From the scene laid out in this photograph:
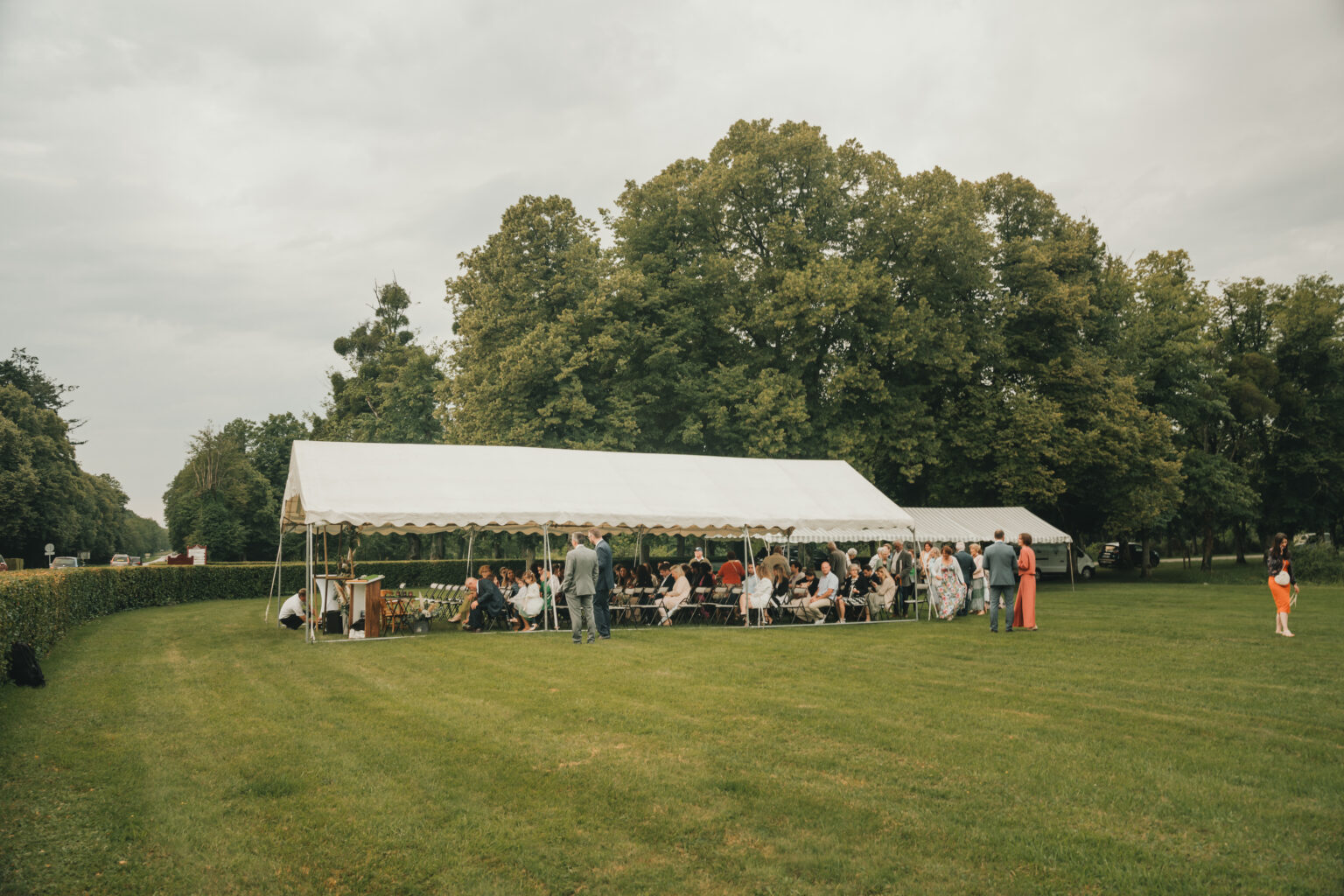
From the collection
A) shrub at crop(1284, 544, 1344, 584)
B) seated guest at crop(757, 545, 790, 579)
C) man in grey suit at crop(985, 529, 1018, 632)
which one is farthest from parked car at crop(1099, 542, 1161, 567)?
man in grey suit at crop(985, 529, 1018, 632)

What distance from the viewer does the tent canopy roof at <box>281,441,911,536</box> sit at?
1462 cm

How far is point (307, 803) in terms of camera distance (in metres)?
5.22

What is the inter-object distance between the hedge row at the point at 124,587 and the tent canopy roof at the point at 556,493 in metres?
3.64

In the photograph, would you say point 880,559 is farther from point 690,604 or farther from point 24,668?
point 24,668

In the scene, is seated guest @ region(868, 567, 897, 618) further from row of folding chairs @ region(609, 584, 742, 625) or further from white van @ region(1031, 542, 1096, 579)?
white van @ region(1031, 542, 1096, 579)

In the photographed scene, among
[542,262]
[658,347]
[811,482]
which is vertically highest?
[542,262]

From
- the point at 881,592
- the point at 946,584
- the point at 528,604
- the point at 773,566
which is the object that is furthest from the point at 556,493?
the point at 946,584

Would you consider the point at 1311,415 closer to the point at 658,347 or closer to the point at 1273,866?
the point at 658,347

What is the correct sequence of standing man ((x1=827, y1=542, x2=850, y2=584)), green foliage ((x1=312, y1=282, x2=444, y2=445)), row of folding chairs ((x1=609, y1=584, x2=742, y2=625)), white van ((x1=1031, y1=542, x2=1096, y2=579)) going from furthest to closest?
1. green foliage ((x1=312, y1=282, x2=444, y2=445))
2. white van ((x1=1031, y1=542, x2=1096, y2=579))
3. standing man ((x1=827, y1=542, x2=850, y2=584))
4. row of folding chairs ((x1=609, y1=584, x2=742, y2=625))

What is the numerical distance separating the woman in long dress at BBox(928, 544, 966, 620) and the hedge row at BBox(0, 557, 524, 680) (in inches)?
581

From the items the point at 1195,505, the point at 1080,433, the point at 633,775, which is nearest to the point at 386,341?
the point at 1080,433

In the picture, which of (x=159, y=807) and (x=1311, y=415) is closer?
(x=159, y=807)

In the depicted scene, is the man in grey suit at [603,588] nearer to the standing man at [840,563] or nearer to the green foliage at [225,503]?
the standing man at [840,563]

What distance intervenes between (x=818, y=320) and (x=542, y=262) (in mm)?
8828
